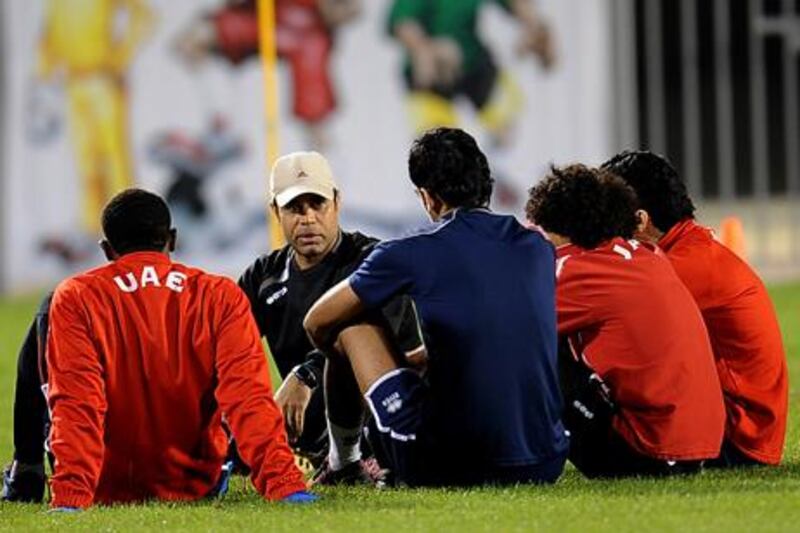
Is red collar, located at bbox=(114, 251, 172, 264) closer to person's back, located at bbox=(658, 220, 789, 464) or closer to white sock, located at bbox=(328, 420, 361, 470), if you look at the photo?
white sock, located at bbox=(328, 420, 361, 470)

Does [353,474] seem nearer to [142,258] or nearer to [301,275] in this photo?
[301,275]

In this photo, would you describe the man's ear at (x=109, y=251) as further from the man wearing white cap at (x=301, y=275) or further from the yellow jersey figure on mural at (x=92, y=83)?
the yellow jersey figure on mural at (x=92, y=83)

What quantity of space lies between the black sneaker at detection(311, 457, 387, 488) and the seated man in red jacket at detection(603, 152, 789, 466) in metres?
1.21

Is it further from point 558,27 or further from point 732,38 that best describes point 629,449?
point 732,38

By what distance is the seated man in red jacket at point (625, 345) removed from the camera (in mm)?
8375

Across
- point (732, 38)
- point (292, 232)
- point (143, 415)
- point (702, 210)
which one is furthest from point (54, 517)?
point (732, 38)

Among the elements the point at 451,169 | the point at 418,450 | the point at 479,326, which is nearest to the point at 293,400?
the point at 418,450

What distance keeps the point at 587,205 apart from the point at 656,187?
1.61 feet

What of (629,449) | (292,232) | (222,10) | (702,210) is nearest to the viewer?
(629,449)

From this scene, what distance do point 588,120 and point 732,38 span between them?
205 inches

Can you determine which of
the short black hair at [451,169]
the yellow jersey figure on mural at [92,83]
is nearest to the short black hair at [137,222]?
the short black hair at [451,169]

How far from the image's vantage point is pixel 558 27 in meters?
22.1

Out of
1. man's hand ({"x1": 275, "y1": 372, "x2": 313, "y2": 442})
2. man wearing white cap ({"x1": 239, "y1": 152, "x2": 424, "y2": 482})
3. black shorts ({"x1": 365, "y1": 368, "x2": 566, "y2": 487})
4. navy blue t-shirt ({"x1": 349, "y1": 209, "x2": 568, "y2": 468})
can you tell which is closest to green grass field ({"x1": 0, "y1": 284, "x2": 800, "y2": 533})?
black shorts ({"x1": 365, "y1": 368, "x2": 566, "y2": 487})

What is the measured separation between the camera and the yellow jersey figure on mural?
2173 cm
